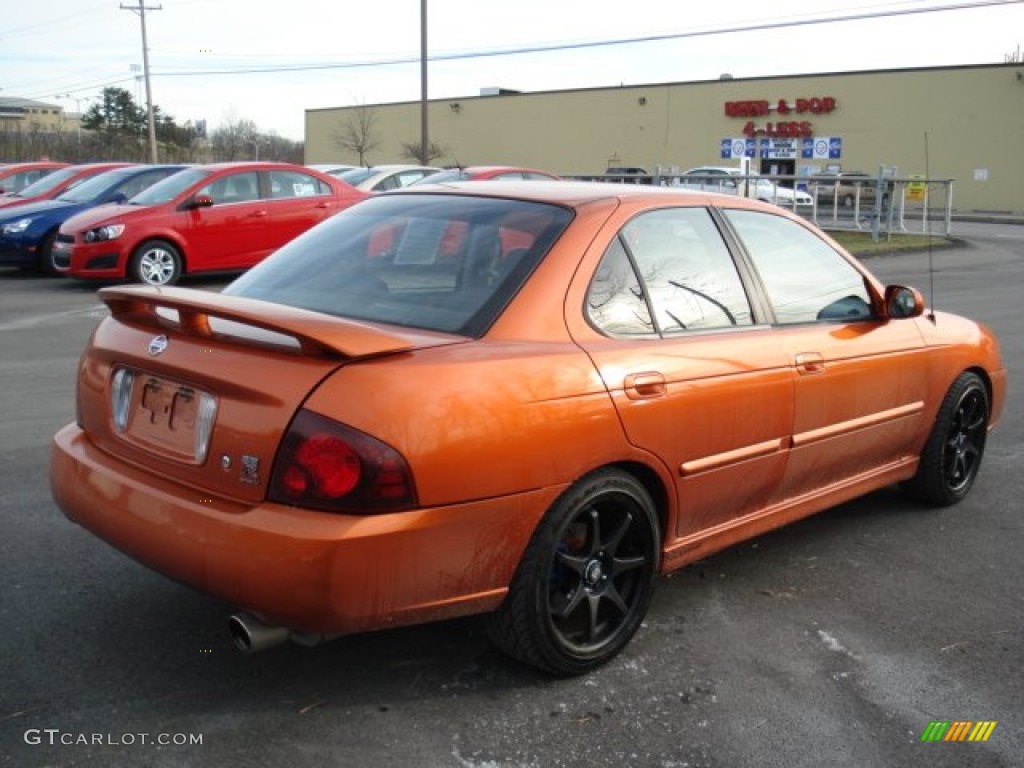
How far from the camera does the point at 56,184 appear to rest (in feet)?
55.5

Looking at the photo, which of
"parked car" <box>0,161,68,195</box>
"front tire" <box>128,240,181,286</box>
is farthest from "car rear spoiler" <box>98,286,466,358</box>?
"parked car" <box>0,161,68,195</box>

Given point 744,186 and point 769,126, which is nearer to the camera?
point 744,186

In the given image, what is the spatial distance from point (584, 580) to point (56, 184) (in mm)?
15946

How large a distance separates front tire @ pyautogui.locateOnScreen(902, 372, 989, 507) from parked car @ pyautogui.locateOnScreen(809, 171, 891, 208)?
683 inches

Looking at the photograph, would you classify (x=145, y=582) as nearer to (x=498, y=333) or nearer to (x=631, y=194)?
(x=498, y=333)

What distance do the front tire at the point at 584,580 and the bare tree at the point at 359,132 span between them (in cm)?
6585

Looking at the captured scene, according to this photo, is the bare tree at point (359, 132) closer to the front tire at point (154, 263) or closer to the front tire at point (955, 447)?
the front tire at point (154, 263)

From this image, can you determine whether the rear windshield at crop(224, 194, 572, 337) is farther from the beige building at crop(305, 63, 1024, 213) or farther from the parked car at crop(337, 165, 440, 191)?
the beige building at crop(305, 63, 1024, 213)

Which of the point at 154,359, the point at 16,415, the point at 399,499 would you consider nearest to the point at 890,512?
the point at 399,499

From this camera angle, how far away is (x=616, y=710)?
3.19 m

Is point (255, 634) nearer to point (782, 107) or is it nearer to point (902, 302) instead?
point (902, 302)

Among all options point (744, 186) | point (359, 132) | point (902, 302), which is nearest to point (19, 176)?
point (744, 186)

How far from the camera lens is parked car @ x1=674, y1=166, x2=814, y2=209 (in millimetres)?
22269

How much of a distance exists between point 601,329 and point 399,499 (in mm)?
988
